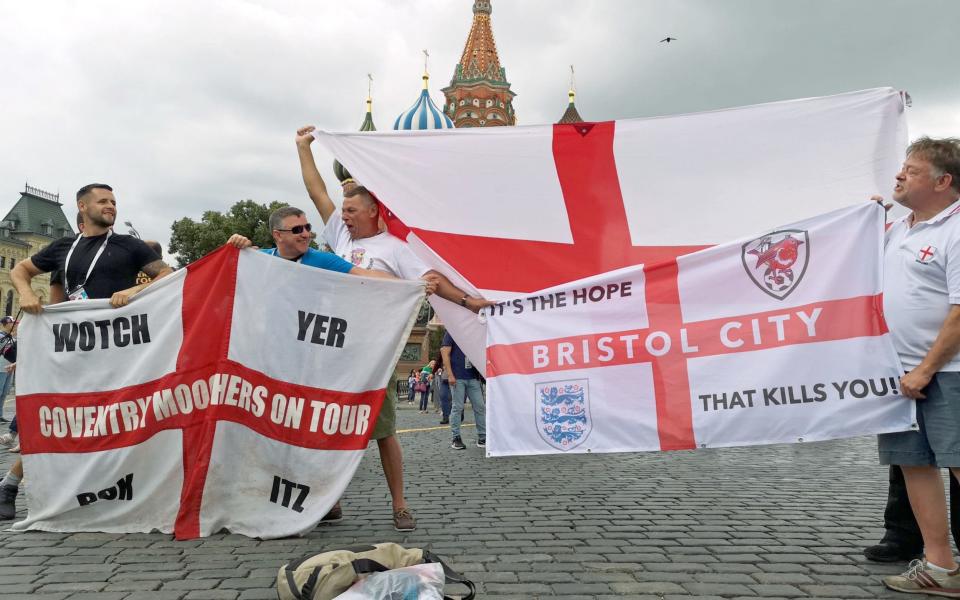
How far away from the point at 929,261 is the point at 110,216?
5261 millimetres

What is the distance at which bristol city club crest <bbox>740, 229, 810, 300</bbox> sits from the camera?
3832 mm

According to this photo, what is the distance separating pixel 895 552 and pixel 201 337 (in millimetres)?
4422

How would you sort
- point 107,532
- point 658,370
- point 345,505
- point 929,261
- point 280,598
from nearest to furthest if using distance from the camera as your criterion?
point 280,598, point 929,261, point 658,370, point 107,532, point 345,505

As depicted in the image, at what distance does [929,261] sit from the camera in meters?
3.28

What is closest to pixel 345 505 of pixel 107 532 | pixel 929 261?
pixel 107 532

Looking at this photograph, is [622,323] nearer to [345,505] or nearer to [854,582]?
[854,582]

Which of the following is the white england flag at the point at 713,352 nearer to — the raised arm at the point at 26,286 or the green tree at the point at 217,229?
the raised arm at the point at 26,286

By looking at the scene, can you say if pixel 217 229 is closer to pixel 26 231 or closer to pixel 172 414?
pixel 26 231

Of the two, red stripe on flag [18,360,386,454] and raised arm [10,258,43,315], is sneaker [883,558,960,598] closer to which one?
red stripe on flag [18,360,386,454]

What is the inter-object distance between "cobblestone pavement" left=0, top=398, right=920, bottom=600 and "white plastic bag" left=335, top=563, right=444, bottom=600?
1.15ft

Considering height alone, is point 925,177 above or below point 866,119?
below

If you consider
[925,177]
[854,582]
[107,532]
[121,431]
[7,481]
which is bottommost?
[854,582]

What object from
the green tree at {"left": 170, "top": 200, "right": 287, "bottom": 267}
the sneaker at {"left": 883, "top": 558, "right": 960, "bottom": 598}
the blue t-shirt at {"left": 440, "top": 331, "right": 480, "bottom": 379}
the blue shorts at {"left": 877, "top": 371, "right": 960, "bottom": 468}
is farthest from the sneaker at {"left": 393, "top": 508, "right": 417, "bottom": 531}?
the green tree at {"left": 170, "top": 200, "right": 287, "bottom": 267}

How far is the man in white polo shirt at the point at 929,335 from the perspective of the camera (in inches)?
125
